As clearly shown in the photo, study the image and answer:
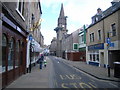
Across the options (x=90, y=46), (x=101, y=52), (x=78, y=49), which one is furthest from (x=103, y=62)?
(x=78, y=49)

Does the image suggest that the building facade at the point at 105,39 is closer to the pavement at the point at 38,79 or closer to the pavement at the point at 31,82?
the pavement at the point at 38,79

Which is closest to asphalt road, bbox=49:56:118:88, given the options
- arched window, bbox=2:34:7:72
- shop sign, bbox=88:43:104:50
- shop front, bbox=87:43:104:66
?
arched window, bbox=2:34:7:72

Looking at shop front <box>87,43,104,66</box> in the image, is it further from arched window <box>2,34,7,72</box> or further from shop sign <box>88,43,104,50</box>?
arched window <box>2,34,7,72</box>

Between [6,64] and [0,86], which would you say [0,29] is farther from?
[0,86]

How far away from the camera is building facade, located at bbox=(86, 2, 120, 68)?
17097 millimetres

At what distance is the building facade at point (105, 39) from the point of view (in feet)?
56.1

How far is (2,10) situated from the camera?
7.50 meters

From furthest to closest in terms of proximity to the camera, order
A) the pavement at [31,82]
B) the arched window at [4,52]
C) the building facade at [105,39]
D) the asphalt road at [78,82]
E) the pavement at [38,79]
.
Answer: the building facade at [105,39], the asphalt road at [78,82], the pavement at [38,79], the pavement at [31,82], the arched window at [4,52]

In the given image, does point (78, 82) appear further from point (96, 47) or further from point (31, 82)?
point (96, 47)

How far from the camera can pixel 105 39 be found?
64.2ft

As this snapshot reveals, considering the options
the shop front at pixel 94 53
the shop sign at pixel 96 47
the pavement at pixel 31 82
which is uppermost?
the shop sign at pixel 96 47

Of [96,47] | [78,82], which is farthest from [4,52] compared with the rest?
[96,47]

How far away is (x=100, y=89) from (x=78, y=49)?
104ft

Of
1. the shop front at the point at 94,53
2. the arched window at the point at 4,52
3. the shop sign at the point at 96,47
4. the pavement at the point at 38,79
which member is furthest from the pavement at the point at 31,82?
the shop front at the point at 94,53
